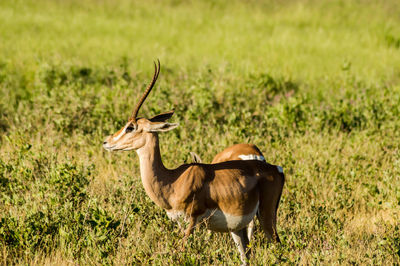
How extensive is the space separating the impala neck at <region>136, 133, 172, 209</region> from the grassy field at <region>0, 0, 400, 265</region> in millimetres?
328

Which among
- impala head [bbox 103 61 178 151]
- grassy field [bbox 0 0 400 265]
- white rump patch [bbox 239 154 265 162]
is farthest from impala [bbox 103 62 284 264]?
white rump patch [bbox 239 154 265 162]

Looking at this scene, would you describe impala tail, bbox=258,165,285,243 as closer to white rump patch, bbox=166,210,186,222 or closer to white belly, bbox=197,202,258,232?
white belly, bbox=197,202,258,232

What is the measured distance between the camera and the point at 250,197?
4.57 metres

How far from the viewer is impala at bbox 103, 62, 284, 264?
446cm

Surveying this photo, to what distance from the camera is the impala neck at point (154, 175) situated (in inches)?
176

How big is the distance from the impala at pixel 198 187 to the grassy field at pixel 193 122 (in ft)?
0.71

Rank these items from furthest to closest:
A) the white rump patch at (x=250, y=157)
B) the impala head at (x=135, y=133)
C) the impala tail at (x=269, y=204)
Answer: the white rump patch at (x=250, y=157) → the impala tail at (x=269, y=204) → the impala head at (x=135, y=133)

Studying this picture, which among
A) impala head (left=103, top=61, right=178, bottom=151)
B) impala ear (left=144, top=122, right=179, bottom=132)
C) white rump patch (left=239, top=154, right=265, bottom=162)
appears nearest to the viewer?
impala ear (left=144, top=122, right=179, bottom=132)

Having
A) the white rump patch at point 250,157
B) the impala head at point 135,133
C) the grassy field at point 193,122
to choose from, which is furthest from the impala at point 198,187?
the white rump patch at point 250,157

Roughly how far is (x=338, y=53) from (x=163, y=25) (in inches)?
201

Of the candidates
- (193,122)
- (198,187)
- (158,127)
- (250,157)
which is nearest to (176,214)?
(198,187)

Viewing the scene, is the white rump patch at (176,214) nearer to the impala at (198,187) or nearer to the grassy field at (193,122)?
the impala at (198,187)

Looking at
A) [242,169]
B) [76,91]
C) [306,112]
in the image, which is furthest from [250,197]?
[76,91]

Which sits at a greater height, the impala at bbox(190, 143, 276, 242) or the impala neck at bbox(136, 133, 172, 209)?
the impala neck at bbox(136, 133, 172, 209)
